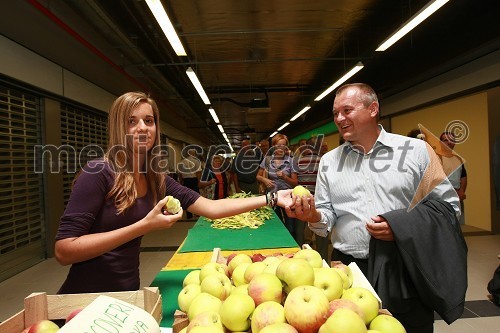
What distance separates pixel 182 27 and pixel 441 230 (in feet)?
23.4

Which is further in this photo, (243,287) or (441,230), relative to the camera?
(441,230)

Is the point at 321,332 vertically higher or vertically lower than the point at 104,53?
lower

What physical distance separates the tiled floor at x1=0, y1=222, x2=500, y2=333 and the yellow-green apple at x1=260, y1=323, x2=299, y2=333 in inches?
116

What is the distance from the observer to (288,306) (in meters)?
1.02

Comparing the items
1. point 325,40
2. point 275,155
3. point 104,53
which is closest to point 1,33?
point 104,53

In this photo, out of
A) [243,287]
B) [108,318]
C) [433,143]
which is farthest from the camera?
[433,143]

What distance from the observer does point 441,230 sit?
1.67m

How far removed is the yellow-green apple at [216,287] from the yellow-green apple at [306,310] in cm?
33

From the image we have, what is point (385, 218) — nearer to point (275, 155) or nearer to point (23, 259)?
point (275, 155)

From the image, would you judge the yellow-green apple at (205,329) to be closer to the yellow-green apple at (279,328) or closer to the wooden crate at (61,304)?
the yellow-green apple at (279,328)

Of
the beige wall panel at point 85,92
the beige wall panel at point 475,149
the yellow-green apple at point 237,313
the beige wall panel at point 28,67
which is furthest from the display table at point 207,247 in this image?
the beige wall panel at point 475,149

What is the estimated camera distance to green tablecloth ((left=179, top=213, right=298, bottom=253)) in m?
2.89

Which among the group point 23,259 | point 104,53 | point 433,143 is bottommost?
point 23,259

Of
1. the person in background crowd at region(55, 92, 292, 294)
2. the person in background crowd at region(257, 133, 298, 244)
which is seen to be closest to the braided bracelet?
the person in background crowd at region(55, 92, 292, 294)
